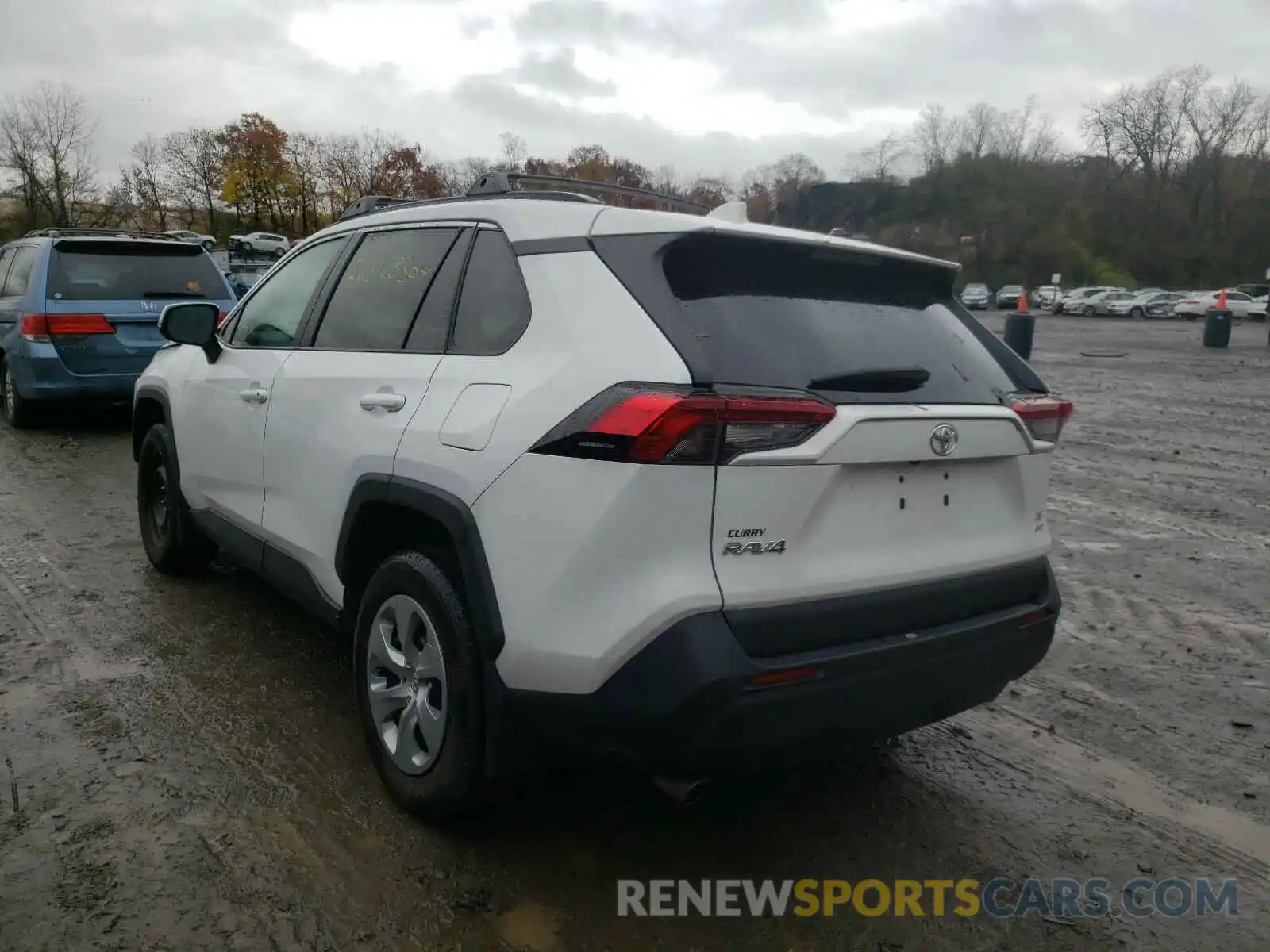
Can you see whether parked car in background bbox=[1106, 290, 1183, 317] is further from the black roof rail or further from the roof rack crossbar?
the roof rack crossbar

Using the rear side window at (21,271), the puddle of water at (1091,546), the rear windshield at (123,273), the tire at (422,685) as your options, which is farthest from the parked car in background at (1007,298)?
the tire at (422,685)

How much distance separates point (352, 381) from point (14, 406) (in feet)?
26.8

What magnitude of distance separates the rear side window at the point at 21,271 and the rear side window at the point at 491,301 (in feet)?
26.0

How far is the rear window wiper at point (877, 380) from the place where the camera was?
245cm

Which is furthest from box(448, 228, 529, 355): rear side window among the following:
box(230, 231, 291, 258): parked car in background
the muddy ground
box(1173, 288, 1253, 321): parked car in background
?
box(1173, 288, 1253, 321): parked car in background

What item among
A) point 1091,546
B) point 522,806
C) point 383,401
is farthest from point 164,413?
point 1091,546

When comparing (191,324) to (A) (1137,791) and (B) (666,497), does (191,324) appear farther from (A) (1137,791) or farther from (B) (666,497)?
(A) (1137,791)

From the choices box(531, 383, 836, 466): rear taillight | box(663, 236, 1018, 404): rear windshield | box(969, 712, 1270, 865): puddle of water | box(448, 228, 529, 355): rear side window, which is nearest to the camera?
box(531, 383, 836, 466): rear taillight

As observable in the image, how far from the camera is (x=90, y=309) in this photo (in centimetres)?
880

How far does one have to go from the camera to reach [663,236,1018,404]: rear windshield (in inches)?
95.0

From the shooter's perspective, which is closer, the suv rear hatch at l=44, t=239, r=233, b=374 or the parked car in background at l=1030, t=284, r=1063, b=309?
the suv rear hatch at l=44, t=239, r=233, b=374

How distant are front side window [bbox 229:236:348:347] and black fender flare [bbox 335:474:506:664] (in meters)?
1.35

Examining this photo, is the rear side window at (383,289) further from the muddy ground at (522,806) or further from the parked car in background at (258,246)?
the parked car in background at (258,246)

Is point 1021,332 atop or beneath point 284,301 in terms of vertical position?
beneath
